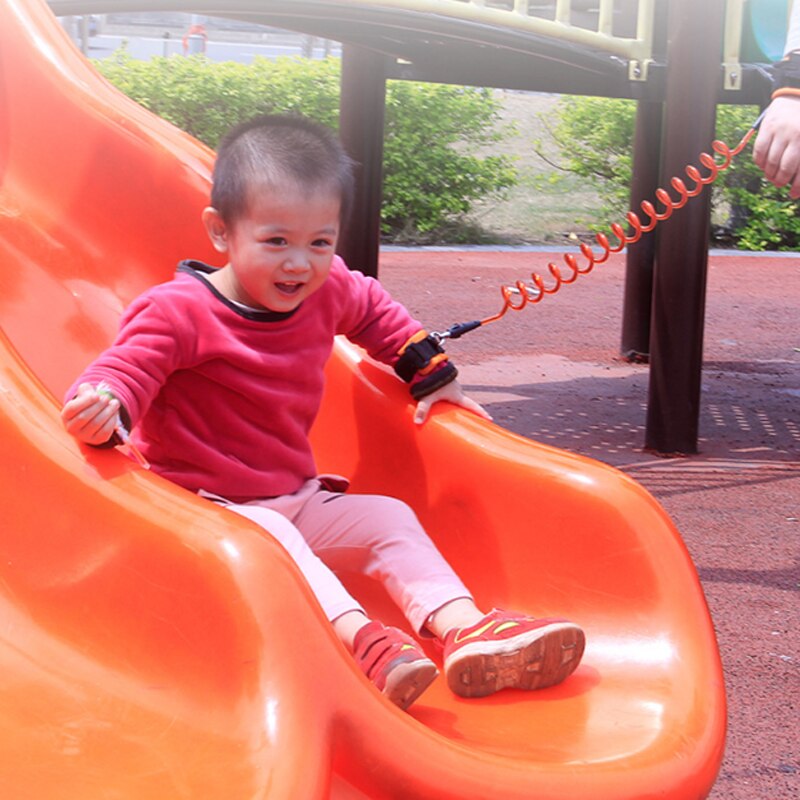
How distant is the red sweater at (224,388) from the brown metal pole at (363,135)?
9.53 ft

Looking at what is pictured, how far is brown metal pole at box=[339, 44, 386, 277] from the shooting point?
5.13 m

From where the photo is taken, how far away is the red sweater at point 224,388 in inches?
83.0

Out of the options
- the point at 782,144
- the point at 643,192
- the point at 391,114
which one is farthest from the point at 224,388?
the point at 391,114

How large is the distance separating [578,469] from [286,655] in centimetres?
77

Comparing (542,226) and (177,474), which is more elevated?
(177,474)

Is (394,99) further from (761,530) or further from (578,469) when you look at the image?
(578,469)

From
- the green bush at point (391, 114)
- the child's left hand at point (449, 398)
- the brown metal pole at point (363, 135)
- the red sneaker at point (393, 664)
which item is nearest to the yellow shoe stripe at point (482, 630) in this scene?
the red sneaker at point (393, 664)

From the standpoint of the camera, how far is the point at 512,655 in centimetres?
190

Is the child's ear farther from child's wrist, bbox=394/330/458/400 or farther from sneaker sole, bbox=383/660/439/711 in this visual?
sneaker sole, bbox=383/660/439/711

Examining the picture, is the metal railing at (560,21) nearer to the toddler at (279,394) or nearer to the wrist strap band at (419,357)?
the wrist strap band at (419,357)

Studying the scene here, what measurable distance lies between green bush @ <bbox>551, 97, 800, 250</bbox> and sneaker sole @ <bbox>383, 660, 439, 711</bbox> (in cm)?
947

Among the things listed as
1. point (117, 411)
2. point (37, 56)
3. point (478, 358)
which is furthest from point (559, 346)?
point (117, 411)

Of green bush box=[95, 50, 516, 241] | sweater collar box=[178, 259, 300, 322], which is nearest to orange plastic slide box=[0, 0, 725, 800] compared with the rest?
sweater collar box=[178, 259, 300, 322]

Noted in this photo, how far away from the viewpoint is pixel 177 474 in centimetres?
215
